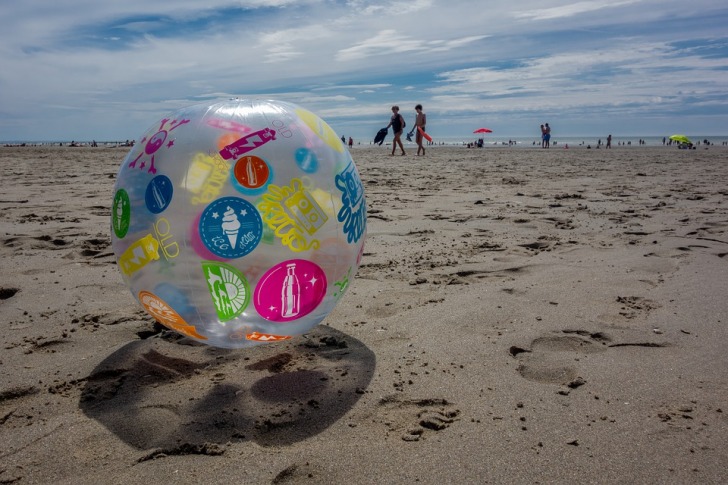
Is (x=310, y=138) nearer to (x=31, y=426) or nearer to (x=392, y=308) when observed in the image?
(x=392, y=308)

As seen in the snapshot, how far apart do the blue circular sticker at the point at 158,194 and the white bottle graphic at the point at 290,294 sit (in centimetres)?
63

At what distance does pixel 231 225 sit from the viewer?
2.50 metres

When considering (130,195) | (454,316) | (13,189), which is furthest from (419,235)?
(13,189)

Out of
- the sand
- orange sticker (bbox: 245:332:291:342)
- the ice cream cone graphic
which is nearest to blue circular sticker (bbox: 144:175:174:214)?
the ice cream cone graphic

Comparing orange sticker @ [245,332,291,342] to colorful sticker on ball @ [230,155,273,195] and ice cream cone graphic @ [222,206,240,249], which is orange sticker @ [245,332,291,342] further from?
colorful sticker on ball @ [230,155,273,195]

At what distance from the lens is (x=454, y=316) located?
139 inches

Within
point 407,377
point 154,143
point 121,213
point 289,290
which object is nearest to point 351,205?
point 289,290

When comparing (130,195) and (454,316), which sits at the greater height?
(130,195)

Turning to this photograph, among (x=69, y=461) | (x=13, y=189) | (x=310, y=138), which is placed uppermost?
(x=310, y=138)

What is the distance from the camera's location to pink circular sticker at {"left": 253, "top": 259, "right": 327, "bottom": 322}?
2588mm

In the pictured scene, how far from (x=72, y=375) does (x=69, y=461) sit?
776 mm

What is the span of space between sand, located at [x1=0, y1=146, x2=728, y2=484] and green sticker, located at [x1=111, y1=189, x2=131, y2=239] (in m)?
0.71

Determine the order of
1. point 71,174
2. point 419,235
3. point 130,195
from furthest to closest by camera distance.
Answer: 1. point 71,174
2. point 419,235
3. point 130,195

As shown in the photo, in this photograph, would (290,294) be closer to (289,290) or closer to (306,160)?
(289,290)
